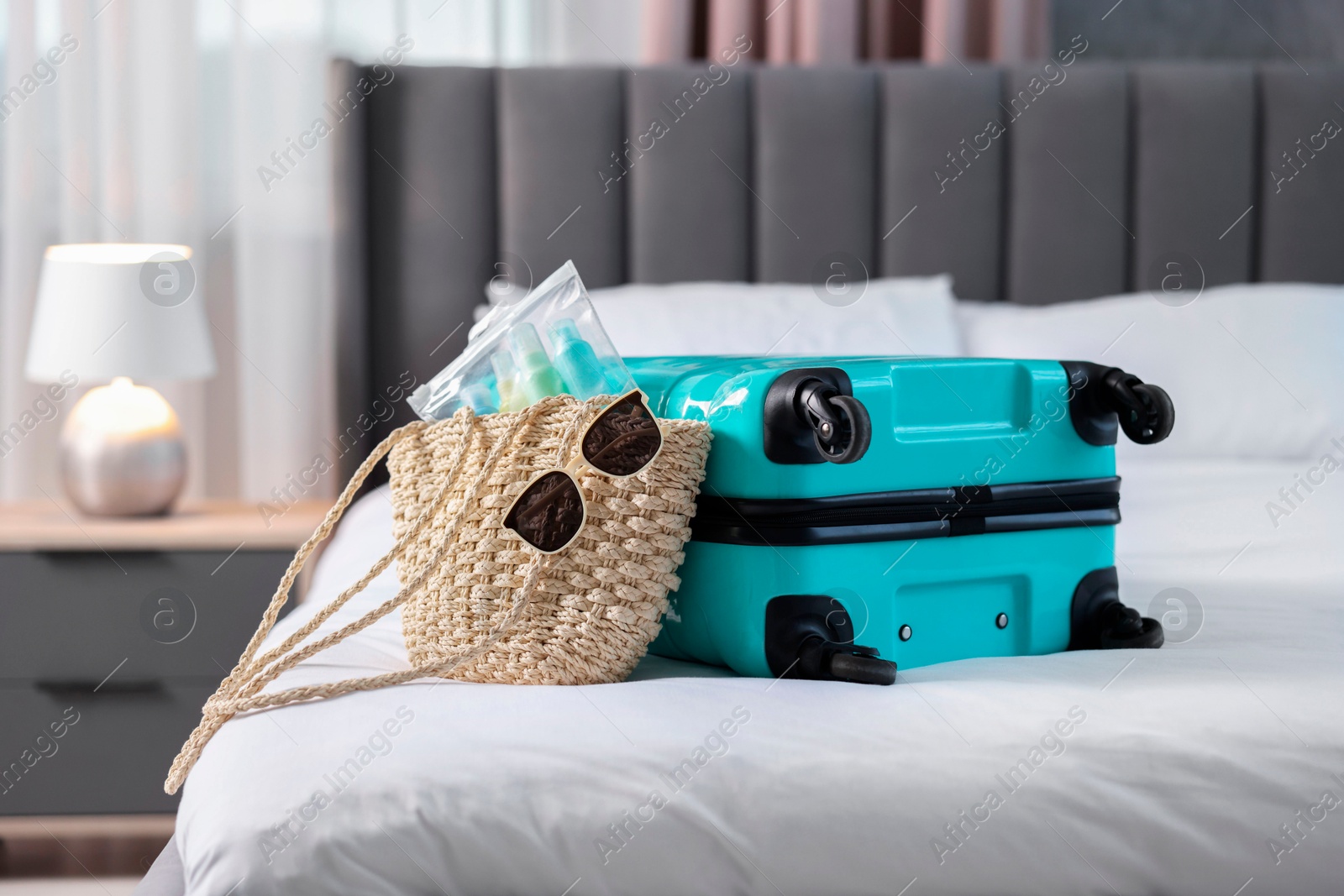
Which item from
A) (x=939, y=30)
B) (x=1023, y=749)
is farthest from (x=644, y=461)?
(x=939, y=30)

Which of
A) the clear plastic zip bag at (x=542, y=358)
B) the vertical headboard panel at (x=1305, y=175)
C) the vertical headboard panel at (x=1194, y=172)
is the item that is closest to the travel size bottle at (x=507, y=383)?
the clear plastic zip bag at (x=542, y=358)

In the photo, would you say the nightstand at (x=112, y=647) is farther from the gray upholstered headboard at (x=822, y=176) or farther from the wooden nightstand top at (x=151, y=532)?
the gray upholstered headboard at (x=822, y=176)

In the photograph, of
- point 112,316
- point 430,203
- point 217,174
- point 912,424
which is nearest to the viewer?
point 912,424

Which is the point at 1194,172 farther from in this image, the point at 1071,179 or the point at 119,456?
the point at 119,456

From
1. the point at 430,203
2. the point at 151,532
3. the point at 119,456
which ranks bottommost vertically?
the point at 151,532

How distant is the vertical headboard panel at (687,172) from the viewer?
191cm

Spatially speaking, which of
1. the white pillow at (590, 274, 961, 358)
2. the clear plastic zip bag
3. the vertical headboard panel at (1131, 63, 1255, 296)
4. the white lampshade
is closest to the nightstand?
the white lampshade

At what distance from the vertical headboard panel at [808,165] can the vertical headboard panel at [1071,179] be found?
0.90ft

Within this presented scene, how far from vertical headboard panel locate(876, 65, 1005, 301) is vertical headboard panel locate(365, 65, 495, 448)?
2.33 feet

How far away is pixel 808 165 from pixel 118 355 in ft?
3.87

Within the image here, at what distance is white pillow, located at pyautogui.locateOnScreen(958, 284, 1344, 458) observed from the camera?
5.04ft

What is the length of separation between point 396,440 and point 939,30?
157 centimetres

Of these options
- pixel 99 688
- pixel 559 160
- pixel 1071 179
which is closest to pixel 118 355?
pixel 99 688

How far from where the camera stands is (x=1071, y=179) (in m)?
1.91
